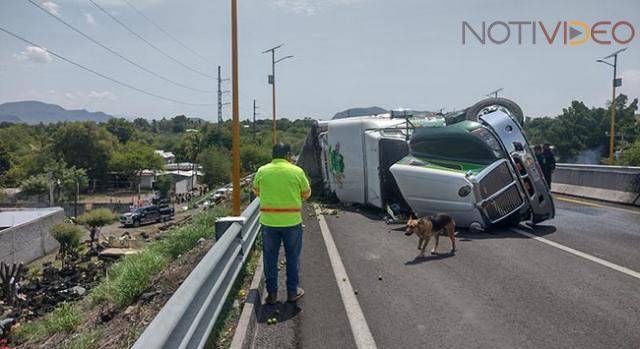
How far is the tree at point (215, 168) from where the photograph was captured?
63438 millimetres

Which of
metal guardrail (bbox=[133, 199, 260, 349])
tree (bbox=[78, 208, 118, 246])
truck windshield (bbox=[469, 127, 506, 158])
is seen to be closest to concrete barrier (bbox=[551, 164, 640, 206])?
truck windshield (bbox=[469, 127, 506, 158])

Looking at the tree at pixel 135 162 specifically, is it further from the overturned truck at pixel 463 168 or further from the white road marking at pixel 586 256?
the white road marking at pixel 586 256

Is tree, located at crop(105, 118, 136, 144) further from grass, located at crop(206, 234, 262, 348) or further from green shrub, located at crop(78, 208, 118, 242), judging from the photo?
grass, located at crop(206, 234, 262, 348)

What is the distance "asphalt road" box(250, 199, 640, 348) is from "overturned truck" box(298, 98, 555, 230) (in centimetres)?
56

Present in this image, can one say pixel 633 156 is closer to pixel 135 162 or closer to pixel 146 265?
pixel 146 265

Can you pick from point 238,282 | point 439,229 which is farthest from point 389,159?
point 238,282

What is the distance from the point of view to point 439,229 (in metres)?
8.70

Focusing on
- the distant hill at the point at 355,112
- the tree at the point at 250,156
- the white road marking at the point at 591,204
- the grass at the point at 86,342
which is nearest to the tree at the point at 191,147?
the tree at the point at 250,156

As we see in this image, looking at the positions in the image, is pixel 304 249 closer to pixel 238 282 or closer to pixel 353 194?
pixel 238 282

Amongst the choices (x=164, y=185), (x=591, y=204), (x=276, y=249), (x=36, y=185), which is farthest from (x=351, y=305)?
(x=36, y=185)

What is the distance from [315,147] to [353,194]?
4484 millimetres

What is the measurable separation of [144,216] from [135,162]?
38281 mm

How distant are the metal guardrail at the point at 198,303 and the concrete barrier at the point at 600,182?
468 inches

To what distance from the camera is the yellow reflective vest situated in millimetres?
5754
